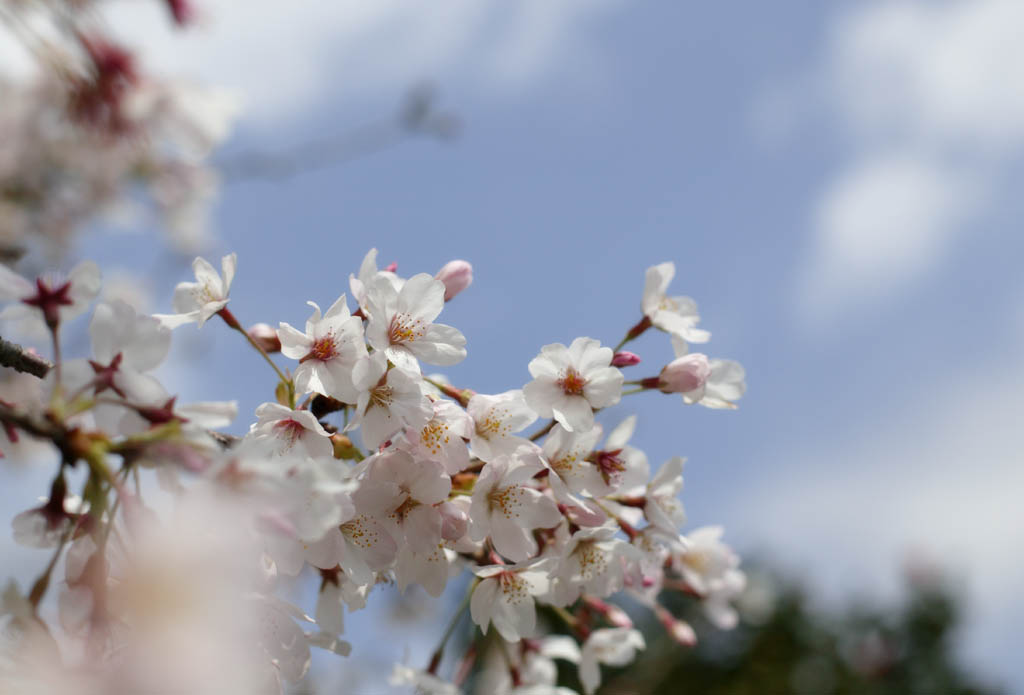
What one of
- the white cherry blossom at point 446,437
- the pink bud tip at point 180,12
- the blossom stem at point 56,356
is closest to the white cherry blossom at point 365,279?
the white cherry blossom at point 446,437

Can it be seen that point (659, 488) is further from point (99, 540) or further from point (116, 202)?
point (116, 202)

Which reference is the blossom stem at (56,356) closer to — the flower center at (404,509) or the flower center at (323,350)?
the flower center at (323,350)

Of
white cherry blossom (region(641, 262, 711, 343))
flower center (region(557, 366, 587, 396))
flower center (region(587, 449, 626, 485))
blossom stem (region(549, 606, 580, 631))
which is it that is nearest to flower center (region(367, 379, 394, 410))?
flower center (region(557, 366, 587, 396))

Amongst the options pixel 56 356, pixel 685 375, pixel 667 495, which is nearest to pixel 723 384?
pixel 685 375

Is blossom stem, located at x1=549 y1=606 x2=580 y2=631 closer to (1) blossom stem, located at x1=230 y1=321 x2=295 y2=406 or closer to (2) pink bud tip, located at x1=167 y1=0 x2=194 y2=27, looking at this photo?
(1) blossom stem, located at x1=230 y1=321 x2=295 y2=406

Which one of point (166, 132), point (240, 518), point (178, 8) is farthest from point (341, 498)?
Answer: point (166, 132)
